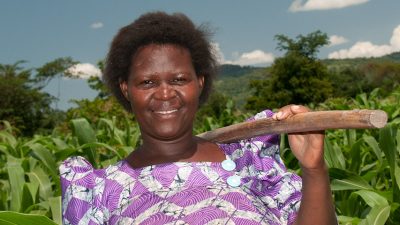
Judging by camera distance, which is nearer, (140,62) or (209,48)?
(140,62)

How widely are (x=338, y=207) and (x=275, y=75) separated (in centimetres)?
3945

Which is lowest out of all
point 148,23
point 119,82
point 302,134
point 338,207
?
point 338,207

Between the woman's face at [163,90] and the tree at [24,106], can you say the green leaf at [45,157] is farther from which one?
the tree at [24,106]

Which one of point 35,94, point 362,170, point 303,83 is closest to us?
point 362,170

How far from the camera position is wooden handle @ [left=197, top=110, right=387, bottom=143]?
1.08 meters

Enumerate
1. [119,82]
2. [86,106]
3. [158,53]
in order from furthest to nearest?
[86,106] → [119,82] → [158,53]

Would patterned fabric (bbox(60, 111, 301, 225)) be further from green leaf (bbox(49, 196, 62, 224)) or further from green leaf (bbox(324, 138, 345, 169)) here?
green leaf (bbox(324, 138, 345, 169))

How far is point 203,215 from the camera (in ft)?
4.19

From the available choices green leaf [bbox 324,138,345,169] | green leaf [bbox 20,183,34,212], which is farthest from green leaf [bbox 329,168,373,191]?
green leaf [bbox 20,183,34,212]

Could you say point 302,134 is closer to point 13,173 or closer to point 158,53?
point 158,53

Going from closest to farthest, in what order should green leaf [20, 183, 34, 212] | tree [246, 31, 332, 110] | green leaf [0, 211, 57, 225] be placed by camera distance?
green leaf [0, 211, 57, 225], green leaf [20, 183, 34, 212], tree [246, 31, 332, 110]

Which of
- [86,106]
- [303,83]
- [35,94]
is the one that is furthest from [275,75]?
[86,106]

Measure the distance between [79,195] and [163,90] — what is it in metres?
0.31

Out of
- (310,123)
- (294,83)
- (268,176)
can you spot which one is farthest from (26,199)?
(294,83)
